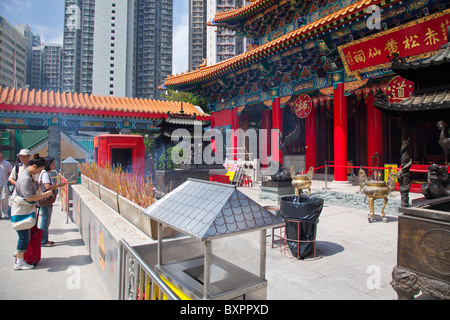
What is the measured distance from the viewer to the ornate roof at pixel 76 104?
11.7 meters

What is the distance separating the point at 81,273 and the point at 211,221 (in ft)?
9.81

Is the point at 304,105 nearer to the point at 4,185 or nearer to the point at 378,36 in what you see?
the point at 378,36

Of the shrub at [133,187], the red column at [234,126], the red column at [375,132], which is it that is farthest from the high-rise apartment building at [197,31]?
the shrub at [133,187]

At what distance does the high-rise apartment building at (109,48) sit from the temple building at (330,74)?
1762 inches

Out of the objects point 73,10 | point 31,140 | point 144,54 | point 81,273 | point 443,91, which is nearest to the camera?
point 443,91

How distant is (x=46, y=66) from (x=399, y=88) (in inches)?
3327

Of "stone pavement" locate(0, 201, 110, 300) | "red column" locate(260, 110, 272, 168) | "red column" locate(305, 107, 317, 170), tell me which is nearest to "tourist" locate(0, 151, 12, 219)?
"stone pavement" locate(0, 201, 110, 300)

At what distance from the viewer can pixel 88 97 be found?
13953 millimetres

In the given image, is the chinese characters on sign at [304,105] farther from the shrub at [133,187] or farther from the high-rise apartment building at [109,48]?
the high-rise apartment building at [109,48]

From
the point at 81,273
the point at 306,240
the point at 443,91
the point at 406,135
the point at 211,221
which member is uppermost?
the point at 443,91

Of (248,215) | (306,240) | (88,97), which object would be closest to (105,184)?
(306,240)

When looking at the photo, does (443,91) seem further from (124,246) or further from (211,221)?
(124,246)

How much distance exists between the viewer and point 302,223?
406 cm

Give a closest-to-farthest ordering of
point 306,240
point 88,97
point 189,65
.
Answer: point 306,240 → point 88,97 → point 189,65
